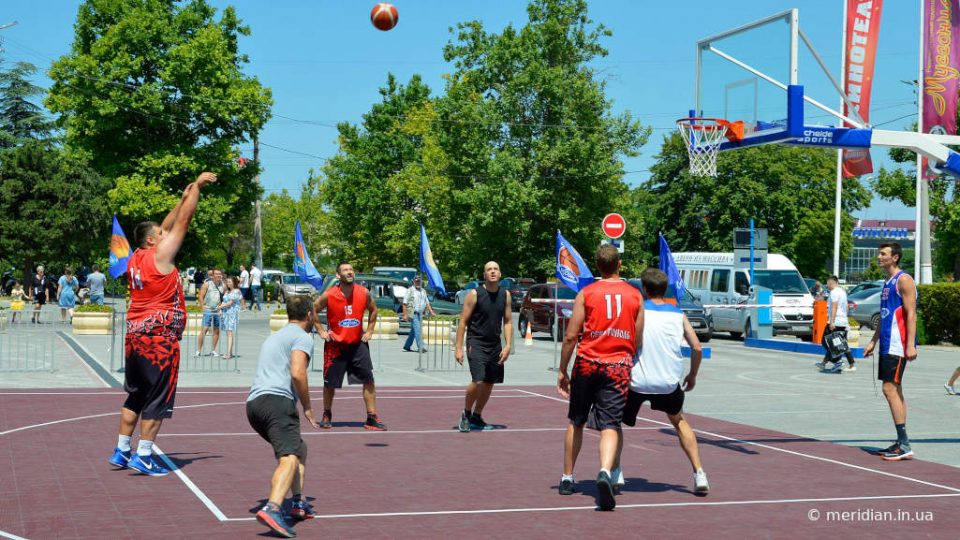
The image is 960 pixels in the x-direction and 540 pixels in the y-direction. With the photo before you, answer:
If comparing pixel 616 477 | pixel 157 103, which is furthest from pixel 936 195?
pixel 616 477

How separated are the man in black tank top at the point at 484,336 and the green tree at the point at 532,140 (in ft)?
107

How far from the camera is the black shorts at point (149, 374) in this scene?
912cm

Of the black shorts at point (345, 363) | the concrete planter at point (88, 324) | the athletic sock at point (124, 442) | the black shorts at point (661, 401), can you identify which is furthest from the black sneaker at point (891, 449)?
the concrete planter at point (88, 324)

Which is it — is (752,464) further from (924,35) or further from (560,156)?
(560,156)

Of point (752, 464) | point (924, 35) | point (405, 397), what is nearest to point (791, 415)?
point (752, 464)

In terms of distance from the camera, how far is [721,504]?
821 cm

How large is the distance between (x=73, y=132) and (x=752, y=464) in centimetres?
4587

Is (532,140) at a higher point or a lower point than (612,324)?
higher

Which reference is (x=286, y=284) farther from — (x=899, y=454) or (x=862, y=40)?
(x=899, y=454)

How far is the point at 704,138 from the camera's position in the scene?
1491 centimetres

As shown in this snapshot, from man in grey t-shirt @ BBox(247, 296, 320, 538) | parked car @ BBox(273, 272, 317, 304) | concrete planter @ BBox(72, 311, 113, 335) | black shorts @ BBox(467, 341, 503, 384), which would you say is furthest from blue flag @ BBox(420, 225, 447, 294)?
parked car @ BBox(273, 272, 317, 304)

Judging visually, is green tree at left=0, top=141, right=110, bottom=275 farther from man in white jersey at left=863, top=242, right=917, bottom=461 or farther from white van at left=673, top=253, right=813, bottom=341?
man in white jersey at left=863, top=242, right=917, bottom=461

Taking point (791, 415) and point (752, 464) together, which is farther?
point (791, 415)

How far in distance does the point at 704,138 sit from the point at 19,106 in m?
59.2
